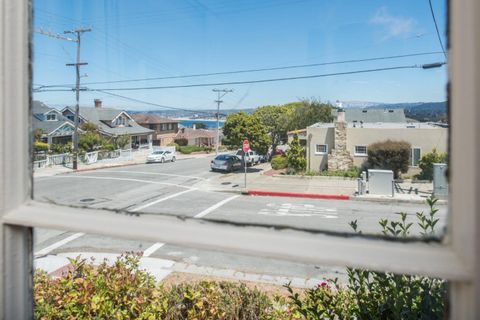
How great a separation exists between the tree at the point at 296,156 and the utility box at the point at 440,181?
0.47 m

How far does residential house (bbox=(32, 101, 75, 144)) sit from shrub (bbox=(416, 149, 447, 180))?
0.76 meters

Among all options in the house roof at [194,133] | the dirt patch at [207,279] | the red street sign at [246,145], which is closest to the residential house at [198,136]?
the house roof at [194,133]

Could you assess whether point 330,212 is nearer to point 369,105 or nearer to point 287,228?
point 369,105

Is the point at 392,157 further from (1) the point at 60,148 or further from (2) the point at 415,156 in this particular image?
(1) the point at 60,148

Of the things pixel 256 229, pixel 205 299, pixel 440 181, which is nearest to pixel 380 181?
pixel 440 181

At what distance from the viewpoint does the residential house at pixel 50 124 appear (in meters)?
0.87

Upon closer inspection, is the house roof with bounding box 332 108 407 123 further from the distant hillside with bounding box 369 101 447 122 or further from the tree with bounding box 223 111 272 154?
the tree with bounding box 223 111 272 154

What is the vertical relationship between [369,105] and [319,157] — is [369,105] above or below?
above

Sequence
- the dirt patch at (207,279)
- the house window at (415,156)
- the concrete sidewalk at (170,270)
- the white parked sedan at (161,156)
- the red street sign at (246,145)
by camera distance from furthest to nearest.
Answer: the dirt patch at (207,279), the concrete sidewalk at (170,270), the white parked sedan at (161,156), the red street sign at (246,145), the house window at (415,156)

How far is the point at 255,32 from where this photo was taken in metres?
1.03

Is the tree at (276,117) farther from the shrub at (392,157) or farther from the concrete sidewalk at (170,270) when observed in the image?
the concrete sidewalk at (170,270)

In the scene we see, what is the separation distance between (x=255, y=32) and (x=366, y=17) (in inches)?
11.1

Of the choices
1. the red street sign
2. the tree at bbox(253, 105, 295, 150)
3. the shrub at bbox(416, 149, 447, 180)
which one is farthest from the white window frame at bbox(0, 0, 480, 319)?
the red street sign

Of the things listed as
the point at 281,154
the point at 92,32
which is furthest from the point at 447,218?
the point at 92,32
